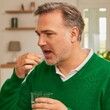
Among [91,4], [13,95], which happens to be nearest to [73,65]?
[13,95]

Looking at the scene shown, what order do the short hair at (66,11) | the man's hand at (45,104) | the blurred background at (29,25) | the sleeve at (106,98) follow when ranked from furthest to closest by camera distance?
the blurred background at (29,25) < the short hair at (66,11) < the sleeve at (106,98) < the man's hand at (45,104)

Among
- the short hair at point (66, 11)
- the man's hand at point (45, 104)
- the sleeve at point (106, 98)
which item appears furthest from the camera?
the short hair at point (66, 11)

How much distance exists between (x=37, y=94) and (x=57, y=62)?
35 cm

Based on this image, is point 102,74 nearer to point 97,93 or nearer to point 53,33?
point 97,93

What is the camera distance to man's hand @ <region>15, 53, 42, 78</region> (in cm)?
157

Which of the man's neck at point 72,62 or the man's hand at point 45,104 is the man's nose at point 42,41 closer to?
the man's neck at point 72,62

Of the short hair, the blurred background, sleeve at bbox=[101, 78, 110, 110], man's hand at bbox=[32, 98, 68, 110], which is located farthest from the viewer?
the blurred background

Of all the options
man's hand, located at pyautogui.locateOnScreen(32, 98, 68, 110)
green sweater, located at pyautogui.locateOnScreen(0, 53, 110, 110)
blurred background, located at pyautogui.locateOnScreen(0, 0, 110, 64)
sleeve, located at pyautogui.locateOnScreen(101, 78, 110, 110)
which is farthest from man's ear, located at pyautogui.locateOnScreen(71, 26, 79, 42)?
blurred background, located at pyautogui.locateOnScreen(0, 0, 110, 64)

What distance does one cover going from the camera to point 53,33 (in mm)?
1542

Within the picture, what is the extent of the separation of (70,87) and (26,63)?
27 centimetres

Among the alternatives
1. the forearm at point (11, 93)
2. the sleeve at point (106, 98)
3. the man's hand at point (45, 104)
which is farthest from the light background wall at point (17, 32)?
the man's hand at point (45, 104)

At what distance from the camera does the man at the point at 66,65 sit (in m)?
1.49

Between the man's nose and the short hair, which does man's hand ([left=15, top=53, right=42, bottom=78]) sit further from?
the short hair

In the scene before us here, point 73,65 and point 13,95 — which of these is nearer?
point 73,65
